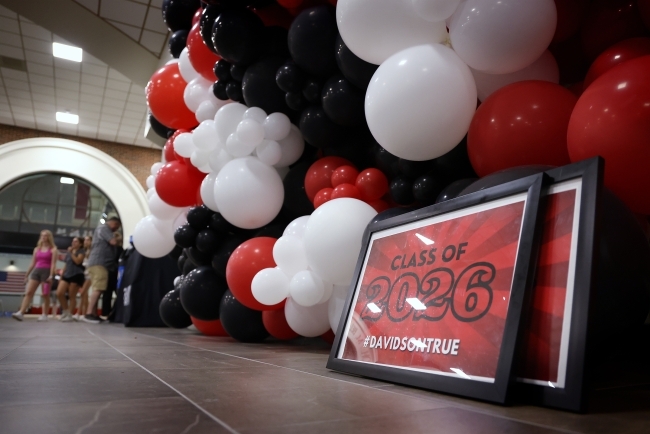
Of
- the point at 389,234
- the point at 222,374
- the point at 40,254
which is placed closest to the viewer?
the point at 222,374

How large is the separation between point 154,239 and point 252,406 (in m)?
2.62

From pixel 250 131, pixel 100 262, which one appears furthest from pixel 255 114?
pixel 100 262

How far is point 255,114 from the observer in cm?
208

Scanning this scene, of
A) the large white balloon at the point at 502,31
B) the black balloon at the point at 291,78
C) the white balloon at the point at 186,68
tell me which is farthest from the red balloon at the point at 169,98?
the large white balloon at the point at 502,31

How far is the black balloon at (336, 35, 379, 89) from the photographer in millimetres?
1601

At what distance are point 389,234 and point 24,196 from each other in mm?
11240

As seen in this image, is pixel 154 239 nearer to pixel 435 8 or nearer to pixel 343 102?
pixel 343 102

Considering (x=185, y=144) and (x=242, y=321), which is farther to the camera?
(x=185, y=144)

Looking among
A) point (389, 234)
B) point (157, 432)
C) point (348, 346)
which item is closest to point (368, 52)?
point (389, 234)

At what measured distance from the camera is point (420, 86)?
1244 millimetres

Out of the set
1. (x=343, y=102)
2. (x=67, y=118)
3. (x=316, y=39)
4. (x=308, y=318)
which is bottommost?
(x=308, y=318)

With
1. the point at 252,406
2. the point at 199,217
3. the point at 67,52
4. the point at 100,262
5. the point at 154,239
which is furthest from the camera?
the point at 67,52

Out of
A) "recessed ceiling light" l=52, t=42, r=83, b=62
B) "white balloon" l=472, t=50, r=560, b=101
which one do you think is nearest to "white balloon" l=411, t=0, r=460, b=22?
"white balloon" l=472, t=50, r=560, b=101

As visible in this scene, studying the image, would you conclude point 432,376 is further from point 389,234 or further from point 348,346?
point 389,234
